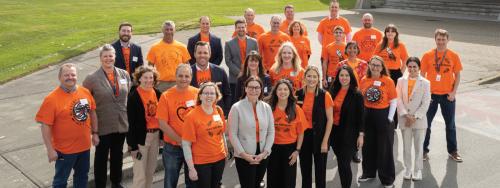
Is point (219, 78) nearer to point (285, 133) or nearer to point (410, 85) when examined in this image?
point (285, 133)

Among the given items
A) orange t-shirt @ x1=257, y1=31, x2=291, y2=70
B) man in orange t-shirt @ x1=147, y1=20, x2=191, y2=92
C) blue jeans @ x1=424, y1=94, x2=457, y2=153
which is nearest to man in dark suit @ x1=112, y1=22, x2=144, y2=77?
man in orange t-shirt @ x1=147, y1=20, x2=191, y2=92

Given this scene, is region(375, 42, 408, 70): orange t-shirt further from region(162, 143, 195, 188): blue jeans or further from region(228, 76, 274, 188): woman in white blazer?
region(162, 143, 195, 188): blue jeans

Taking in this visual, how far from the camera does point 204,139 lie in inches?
199

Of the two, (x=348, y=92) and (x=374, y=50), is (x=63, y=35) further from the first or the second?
(x=348, y=92)

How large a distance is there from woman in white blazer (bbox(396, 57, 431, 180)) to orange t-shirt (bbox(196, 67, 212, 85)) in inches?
110

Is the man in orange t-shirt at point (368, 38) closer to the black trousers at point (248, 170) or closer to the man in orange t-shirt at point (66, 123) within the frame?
the black trousers at point (248, 170)

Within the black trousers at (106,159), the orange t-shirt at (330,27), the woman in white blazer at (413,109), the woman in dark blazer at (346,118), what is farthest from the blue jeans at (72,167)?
the orange t-shirt at (330,27)

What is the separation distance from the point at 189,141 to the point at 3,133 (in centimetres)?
527

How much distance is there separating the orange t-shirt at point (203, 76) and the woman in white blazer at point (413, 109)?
2791mm

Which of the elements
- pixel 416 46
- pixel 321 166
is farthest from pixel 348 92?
pixel 416 46

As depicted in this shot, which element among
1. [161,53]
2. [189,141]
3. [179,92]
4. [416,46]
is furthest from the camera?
[416,46]

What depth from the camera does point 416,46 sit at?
1730 centimetres

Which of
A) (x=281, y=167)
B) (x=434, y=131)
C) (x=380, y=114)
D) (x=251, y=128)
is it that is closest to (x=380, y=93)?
(x=380, y=114)

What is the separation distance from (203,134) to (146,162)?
1.25 m
